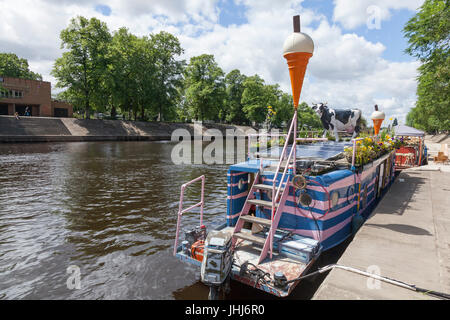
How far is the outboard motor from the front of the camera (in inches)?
202

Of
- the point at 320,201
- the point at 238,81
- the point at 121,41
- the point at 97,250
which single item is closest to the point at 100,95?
the point at 121,41

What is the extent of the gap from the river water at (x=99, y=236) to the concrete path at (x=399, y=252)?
1420 millimetres

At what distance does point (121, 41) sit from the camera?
5900cm

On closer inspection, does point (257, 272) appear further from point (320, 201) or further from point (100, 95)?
point (100, 95)

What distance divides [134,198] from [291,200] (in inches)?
362

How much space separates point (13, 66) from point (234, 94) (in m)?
63.3

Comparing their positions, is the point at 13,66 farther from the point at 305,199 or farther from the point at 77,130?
the point at 305,199

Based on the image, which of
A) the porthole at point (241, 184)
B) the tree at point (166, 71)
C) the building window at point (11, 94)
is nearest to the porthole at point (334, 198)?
the porthole at point (241, 184)

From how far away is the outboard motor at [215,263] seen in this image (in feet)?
16.8

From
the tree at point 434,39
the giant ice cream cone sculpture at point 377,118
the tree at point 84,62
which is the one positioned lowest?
the giant ice cream cone sculpture at point 377,118

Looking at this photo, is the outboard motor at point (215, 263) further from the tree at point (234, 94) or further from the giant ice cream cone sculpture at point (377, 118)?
the tree at point (234, 94)

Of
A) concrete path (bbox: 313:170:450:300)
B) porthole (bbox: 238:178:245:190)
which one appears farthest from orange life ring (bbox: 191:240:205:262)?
concrete path (bbox: 313:170:450:300)

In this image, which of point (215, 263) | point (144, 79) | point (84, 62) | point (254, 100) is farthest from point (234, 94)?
point (215, 263)
